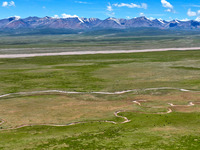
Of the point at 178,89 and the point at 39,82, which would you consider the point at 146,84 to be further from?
the point at 39,82

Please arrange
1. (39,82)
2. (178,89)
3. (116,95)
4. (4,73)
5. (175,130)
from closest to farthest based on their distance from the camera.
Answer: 1. (175,130)
2. (116,95)
3. (178,89)
4. (39,82)
5. (4,73)

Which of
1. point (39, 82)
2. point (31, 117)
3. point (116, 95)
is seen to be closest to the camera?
point (31, 117)

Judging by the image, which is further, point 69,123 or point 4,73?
point 4,73

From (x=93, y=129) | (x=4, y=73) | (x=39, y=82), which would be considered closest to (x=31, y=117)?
(x=93, y=129)

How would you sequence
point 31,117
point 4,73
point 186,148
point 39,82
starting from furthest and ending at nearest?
1. point 4,73
2. point 39,82
3. point 31,117
4. point 186,148

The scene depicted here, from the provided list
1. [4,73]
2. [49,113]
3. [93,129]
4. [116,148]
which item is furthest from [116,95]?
[4,73]

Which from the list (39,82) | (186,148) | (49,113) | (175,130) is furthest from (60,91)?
(186,148)

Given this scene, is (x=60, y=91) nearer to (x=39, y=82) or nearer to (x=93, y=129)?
(x=39, y=82)

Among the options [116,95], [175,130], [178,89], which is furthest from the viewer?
[178,89]

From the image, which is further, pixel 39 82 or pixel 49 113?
pixel 39 82
